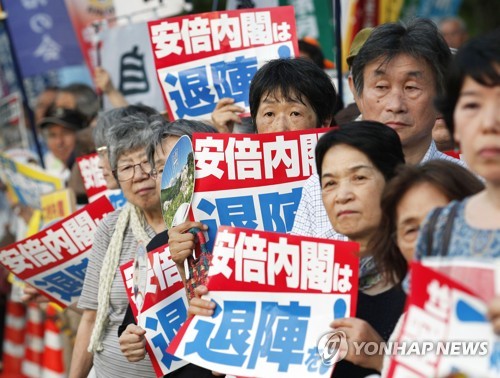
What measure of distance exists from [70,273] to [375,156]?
333 centimetres

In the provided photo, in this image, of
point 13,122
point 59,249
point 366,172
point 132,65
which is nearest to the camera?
point 366,172

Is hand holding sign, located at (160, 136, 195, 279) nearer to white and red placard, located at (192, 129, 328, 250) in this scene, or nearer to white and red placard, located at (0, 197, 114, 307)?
white and red placard, located at (192, 129, 328, 250)

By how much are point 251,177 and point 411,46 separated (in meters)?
0.91

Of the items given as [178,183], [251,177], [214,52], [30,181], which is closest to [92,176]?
[214,52]

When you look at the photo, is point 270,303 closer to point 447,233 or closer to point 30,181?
point 447,233

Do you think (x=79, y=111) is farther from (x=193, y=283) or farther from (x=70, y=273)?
(x=193, y=283)

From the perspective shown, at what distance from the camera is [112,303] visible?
6531mm

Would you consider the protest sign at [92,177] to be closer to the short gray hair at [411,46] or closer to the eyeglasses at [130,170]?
the eyeglasses at [130,170]

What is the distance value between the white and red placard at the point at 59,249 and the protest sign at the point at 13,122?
14.0 feet

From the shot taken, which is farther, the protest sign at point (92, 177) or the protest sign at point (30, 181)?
the protest sign at point (30, 181)

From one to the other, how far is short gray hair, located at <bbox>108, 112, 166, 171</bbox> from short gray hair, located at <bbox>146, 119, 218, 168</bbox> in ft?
0.54

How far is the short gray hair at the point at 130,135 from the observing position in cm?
654

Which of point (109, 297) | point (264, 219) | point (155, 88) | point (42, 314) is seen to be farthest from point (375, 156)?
point (42, 314)

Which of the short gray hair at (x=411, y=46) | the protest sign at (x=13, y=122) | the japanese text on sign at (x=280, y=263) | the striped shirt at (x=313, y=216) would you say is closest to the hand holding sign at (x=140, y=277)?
the striped shirt at (x=313, y=216)
